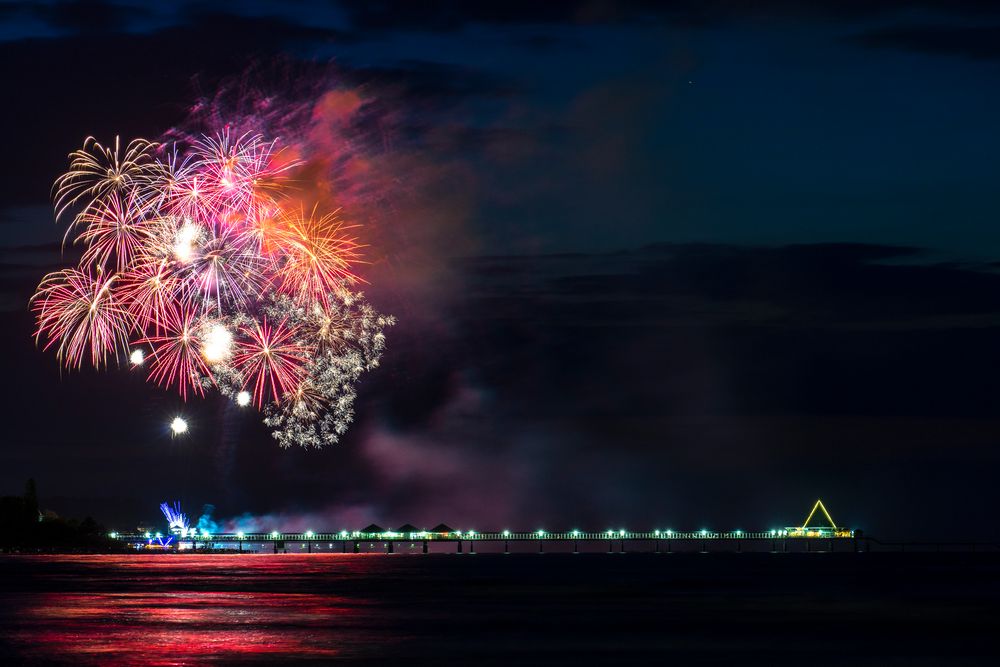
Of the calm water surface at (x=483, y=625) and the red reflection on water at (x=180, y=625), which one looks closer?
the red reflection on water at (x=180, y=625)

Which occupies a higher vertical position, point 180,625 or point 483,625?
point 483,625

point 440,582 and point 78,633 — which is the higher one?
point 440,582

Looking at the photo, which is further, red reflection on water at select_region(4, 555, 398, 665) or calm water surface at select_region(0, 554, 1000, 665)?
calm water surface at select_region(0, 554, 1000, 665)

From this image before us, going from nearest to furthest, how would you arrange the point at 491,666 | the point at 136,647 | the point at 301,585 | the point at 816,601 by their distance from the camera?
1. the point at 491,666
2. the point at 136,647
3. the point at 816,601
4. the point at 301,585

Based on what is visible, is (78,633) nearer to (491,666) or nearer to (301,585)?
(491,666)

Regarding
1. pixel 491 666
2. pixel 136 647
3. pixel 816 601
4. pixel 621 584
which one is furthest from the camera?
pixel 621 584

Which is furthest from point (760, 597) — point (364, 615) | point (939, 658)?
point (939, 658)

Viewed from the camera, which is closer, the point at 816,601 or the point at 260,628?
the point at 260,628

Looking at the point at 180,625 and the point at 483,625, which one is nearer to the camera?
the point at 180,625
